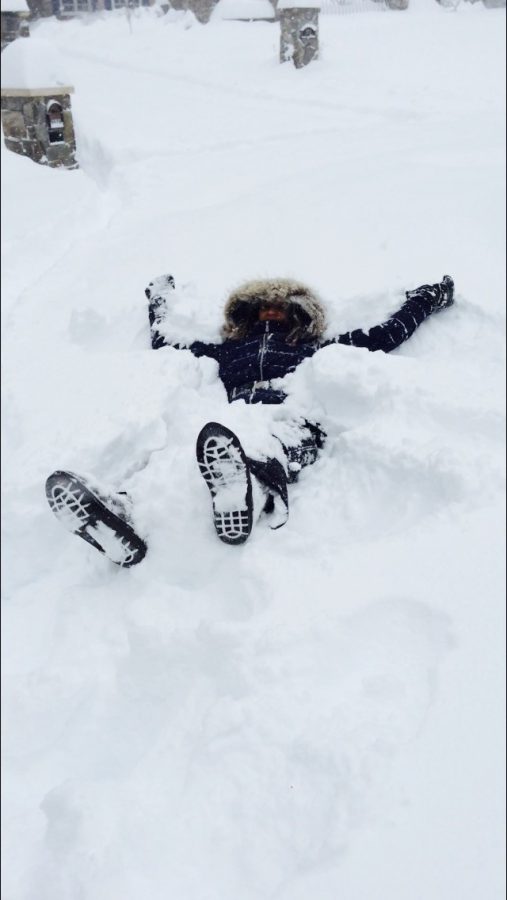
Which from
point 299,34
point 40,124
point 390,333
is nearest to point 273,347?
point 390,333

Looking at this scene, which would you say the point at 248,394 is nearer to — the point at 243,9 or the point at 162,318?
the point at 162,318

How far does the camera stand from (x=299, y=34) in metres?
10.3

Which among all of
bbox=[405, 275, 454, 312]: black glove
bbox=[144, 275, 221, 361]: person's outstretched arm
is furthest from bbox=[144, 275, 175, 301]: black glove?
bbox=[405, 275, 454, 312]: black glove

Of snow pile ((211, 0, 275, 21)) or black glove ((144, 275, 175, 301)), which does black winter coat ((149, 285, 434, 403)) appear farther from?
snow pile ((211, 0, 275, 21))

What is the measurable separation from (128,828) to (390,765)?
56cm

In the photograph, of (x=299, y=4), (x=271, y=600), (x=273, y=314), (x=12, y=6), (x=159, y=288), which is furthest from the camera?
(x=299, y=4)

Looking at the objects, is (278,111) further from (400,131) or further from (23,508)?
(23,508)

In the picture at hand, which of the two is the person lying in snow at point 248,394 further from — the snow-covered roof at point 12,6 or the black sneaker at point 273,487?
the snow-covered roof at point 12,6

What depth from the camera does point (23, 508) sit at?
227 cm

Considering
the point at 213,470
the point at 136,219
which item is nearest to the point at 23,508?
the point at 213,470

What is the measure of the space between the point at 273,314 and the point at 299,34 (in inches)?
389

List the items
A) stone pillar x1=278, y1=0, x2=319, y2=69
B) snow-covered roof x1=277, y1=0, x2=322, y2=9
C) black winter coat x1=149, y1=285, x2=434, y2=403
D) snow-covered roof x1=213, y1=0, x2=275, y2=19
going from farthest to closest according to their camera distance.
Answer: snow-covered roof x1=213, y1=0, x2=275, y2=19 < stone pillar x1=278, y1=0, x2=319, y2=69 < snow-covered roof x1=277, y1=0, x2=322, y2=9 < black winter coat x1=149, y1=285, x2=434, y2=403

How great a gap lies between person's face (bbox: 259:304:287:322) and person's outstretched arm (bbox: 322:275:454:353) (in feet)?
0.75

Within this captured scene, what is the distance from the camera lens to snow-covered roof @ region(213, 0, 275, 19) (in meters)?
13.8
